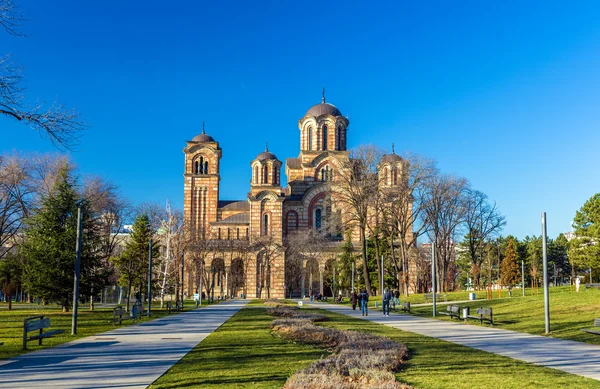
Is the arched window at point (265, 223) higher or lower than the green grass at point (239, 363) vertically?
higher

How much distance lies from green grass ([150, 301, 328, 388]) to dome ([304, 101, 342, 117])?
5789 cm

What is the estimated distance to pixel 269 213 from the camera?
6981 centimetres

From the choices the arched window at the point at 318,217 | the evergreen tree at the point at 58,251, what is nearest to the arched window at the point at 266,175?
the arched window at the point at 318,217

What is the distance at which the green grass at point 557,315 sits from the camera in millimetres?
17766

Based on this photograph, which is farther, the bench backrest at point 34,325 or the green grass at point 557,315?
the green grass at point 557,315

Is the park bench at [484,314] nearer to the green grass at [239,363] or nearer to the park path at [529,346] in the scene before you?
the park path at [529,346]

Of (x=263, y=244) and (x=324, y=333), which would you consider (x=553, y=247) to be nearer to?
(x=263, y=244)

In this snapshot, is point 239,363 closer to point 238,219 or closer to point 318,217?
point 318,217

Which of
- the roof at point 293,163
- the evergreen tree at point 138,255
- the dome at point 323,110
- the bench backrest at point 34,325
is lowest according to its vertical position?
the bench backrest at point 34,325

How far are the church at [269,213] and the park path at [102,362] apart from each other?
1872 inches

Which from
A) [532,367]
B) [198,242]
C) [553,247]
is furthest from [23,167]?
[553,247]

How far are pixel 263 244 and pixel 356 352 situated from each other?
178 feet

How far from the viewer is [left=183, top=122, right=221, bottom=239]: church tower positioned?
74625mm

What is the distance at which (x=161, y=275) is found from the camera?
44.4 meters
